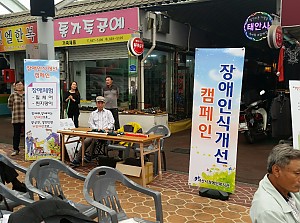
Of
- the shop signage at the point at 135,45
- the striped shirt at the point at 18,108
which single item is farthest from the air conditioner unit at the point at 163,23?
the striped shirt at the point at 18,108

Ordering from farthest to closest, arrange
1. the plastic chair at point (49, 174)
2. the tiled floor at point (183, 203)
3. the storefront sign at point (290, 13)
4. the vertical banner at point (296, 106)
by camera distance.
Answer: the storefront sign at point (290, 13) < the tiled floor at point (183, 203) < the vertical banner at point (296, 106) < the plastic chair at point (49, 174)

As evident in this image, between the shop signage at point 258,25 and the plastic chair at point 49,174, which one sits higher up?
the shop signage at point 258,25

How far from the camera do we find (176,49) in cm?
961

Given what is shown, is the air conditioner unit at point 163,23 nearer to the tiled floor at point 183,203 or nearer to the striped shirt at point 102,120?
the striped shirt at point 102,120

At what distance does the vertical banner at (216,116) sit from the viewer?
3.59 metres

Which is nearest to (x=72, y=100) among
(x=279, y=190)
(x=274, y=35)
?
(x=274, y=35)

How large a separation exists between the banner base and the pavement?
63 mm

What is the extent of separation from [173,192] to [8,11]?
9697mm

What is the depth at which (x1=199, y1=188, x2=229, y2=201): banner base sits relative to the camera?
3.95m

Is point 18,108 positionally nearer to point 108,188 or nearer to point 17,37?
point 108,188

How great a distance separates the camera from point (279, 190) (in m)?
1.70

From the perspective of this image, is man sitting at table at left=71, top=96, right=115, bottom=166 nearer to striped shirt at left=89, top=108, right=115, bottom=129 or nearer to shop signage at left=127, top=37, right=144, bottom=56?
striped shirt at left=89, top=108, right=115, bottom=129

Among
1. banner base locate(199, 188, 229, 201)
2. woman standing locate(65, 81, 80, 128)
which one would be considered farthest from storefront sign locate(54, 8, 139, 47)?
banner base locate(199, 188, 229, 201)

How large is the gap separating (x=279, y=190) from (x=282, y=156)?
19cm
